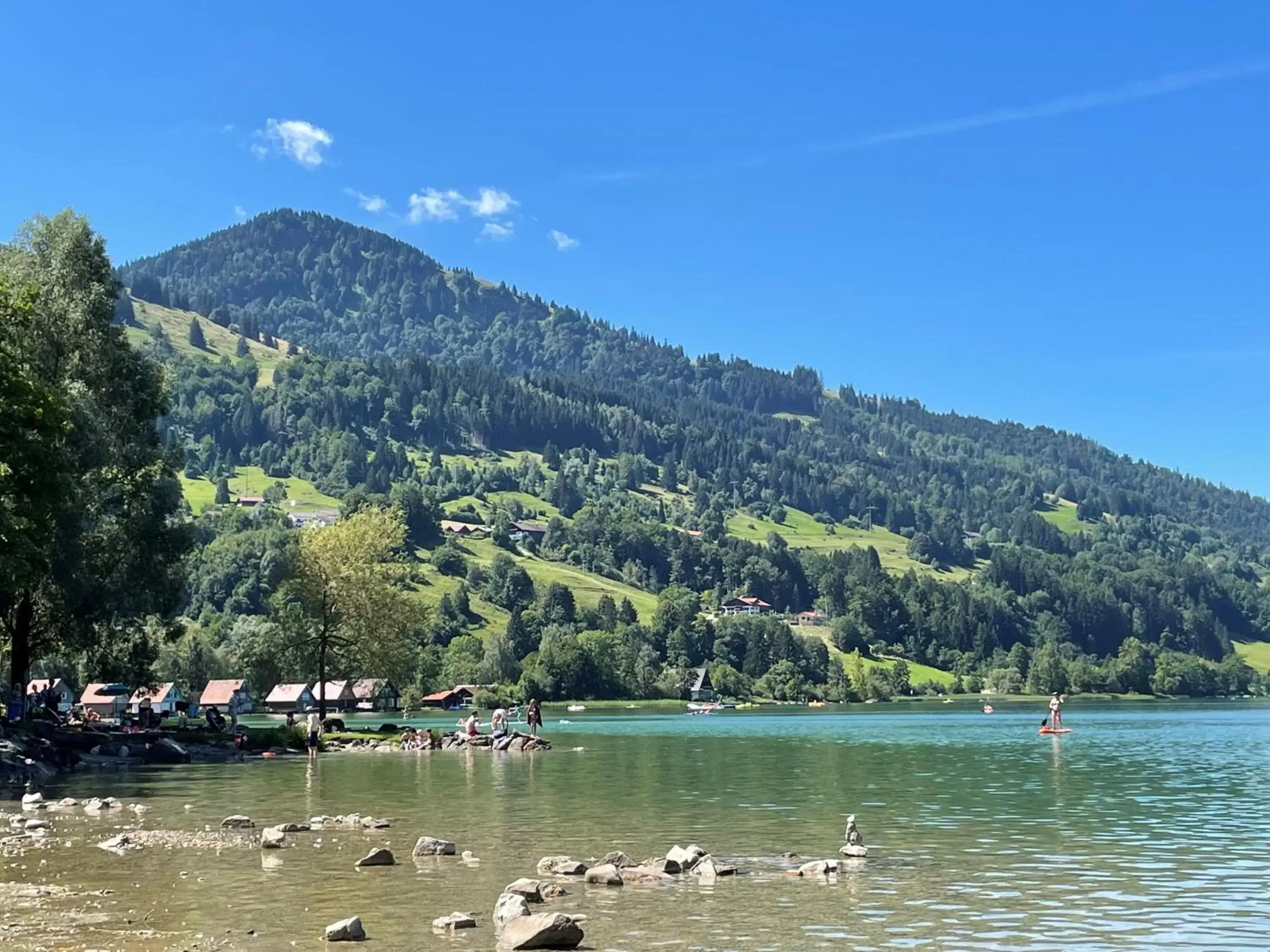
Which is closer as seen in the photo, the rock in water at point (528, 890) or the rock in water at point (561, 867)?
the rock in water at point (528, 890)

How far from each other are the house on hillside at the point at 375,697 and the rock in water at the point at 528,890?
150988mm

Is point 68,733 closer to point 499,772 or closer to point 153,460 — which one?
point 153,460

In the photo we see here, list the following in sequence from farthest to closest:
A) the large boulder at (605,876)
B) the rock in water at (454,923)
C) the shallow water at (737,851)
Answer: the large boulder at (605,876)
the shallow water at (737,851)
the rock in water at (454,923)

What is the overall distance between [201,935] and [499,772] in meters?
37.6

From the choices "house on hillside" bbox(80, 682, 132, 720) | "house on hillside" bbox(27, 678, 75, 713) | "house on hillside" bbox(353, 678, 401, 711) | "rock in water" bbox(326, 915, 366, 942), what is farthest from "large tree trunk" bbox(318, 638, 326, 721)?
"house on hillside" bbox(353, 678, 401, 711)

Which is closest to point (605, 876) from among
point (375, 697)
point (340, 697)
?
point (375, 697)

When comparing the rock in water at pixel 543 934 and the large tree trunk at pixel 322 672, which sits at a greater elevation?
the large tree trunk at pixel 322 672

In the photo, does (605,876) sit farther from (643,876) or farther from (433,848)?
(433,848)

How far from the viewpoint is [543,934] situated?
1781 cm

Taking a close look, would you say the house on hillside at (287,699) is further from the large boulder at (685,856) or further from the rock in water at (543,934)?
the rock in water at (543,934)

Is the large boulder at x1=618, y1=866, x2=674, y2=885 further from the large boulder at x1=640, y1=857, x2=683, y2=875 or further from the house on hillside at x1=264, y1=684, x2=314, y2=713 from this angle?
the house on hillside at x1=264, y1=684, x2=314, y2=713

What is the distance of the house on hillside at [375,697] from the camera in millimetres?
175875

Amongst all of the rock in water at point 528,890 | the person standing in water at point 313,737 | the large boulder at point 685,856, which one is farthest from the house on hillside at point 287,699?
the rock in water at point 528,890

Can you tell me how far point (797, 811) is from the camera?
37875 millimetres
